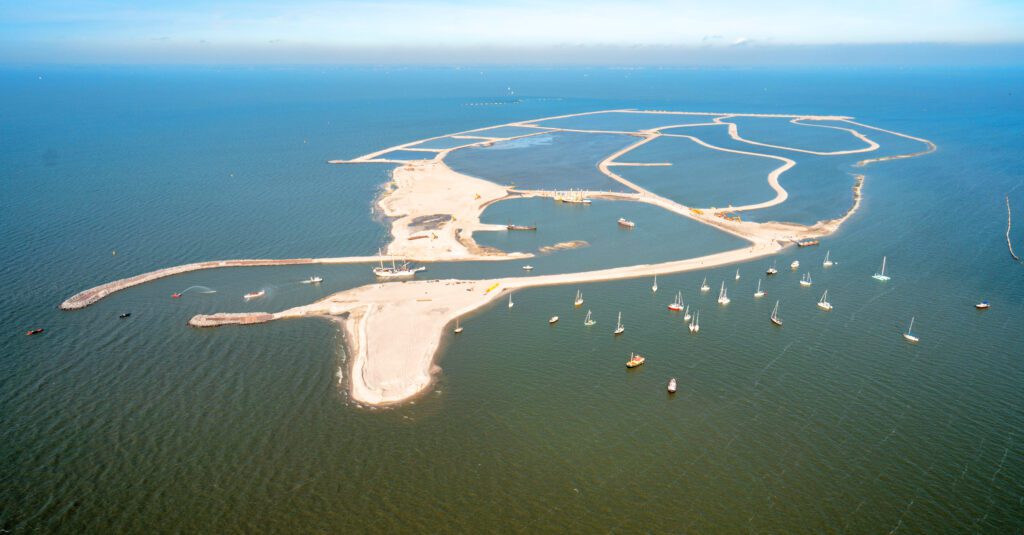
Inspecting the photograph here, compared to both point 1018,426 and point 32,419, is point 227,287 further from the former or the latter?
point 1018,426

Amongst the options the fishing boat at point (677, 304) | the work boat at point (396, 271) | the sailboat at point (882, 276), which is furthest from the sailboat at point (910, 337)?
the work boat at point (396, 271)

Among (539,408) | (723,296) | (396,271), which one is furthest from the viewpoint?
(396,271)

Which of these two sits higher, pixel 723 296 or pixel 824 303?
pixel 723 296

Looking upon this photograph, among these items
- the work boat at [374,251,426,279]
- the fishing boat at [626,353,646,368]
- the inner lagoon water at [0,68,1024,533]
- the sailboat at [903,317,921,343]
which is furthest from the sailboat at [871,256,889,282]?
the work boat at [374,251,426,279]

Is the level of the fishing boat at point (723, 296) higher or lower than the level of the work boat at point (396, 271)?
lower

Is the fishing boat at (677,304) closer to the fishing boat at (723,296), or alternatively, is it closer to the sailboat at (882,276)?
the fishing boat at (723,296)

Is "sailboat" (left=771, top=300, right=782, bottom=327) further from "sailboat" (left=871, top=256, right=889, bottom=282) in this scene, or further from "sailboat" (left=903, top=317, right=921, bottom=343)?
"sailboat" (left=871, top=256, right=889, bottom=282)

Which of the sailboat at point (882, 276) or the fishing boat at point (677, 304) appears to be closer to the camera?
the fishing boat at point (677, 304)

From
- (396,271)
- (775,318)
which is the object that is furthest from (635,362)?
(396,271)

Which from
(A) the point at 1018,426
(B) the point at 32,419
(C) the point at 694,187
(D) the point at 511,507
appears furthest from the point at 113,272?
(C) the point at 694,187

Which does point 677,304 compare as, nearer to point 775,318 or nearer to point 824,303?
point 775,318

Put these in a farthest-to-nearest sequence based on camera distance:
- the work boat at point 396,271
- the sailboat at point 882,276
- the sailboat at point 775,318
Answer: the work boat at point 396,271 < the sailboat at point 882,276 < the sailboat at point 775,318

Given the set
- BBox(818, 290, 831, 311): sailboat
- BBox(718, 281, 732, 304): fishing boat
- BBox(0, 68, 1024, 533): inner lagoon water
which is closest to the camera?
BBox(0, 68, 1024, 533): inner lagoon water
